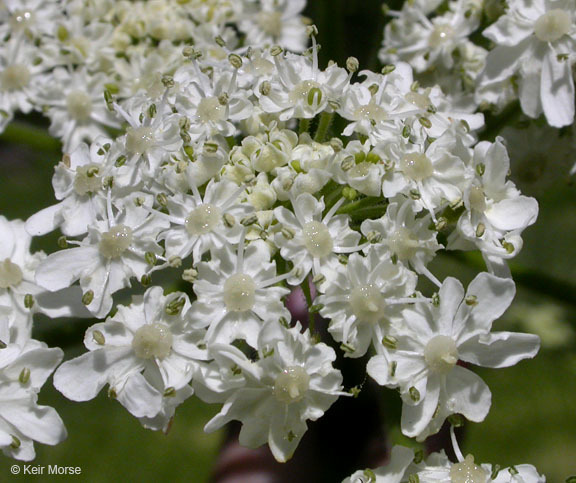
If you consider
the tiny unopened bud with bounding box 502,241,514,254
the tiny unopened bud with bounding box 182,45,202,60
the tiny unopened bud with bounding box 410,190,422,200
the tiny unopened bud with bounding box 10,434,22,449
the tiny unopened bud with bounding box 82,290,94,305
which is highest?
the tiny unopened bud with bounding box 182,45,202,60

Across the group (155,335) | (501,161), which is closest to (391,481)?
(155,335)

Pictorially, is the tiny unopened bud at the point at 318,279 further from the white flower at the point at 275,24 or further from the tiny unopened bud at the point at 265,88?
the white flower at the point at 275,24

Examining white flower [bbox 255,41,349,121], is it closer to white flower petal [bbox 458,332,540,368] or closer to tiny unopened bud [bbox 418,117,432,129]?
tiny unopened bud [bbox 418,117,432,129]

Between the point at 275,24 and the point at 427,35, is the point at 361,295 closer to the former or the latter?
the point at 427,35

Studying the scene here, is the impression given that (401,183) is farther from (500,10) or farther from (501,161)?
(500,10)

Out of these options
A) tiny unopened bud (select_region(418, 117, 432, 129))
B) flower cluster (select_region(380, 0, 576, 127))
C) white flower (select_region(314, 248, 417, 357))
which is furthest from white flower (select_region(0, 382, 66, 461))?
flower cluster (select_region(380, 0, 576, 127))

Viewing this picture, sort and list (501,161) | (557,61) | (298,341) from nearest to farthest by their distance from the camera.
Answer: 1. (298,341)
2. (501,161)
3. (557,61)
